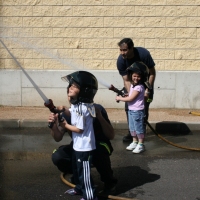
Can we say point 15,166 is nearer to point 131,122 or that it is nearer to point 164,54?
point 131,122

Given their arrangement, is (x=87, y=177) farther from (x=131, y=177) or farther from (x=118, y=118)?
(x=118, y=118)

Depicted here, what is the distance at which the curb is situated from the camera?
9391mm

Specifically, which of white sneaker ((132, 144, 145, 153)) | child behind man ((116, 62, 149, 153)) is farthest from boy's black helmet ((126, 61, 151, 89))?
white sneaker ((132, 144, 145, 153))

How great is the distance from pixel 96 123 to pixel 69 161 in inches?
21.4

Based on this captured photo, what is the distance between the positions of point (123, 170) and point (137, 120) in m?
1.03

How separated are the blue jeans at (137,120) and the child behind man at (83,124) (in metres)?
2.18

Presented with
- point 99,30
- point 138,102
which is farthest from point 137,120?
point 99,30

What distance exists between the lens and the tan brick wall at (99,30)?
10953 millimetres

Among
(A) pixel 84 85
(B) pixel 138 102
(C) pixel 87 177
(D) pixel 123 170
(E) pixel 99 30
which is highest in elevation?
(E) pixel 99 30

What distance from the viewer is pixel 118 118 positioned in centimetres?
991

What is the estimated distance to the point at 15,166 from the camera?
696 centimetres

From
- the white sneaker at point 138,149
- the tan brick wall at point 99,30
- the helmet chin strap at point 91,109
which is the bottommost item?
the white sneaker at point 138,149

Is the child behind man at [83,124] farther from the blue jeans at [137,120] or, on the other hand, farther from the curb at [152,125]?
the curb at [152,125]

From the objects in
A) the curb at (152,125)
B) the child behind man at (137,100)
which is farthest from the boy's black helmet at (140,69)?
the curb at (152,125)
